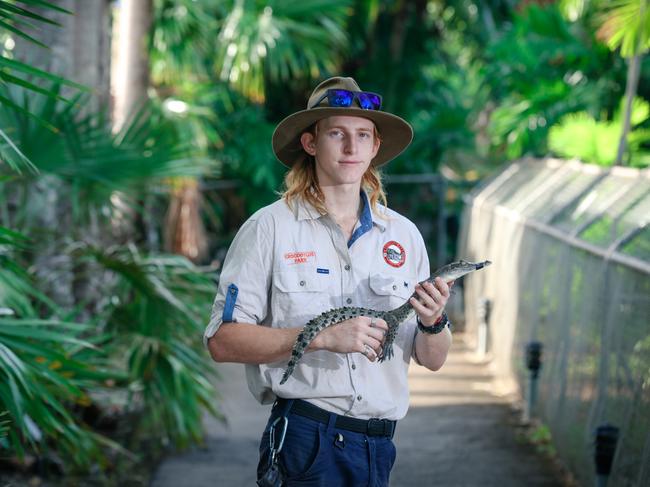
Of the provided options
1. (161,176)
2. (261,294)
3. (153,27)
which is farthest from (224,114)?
(261,294)

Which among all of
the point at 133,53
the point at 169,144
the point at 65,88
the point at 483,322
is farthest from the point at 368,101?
the point at 483,322

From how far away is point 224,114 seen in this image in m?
17.7

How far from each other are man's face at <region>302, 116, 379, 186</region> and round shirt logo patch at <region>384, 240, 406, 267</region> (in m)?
0.25

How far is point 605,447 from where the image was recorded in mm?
5496

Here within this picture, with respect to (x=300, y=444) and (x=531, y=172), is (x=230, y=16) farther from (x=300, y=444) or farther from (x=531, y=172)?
(x=300, y=444)

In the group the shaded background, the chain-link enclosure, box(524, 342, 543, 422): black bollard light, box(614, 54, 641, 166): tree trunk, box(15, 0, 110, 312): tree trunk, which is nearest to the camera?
the shaded background

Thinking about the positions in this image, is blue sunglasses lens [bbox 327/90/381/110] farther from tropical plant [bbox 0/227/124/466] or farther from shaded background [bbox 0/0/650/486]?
tropical plant [bbox 0/227/124/466]

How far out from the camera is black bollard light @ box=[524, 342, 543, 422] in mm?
8484

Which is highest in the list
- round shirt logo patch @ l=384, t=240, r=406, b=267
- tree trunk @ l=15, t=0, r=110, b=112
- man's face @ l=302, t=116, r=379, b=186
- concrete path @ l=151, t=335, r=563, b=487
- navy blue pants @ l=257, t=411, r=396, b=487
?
tree trunk @ l=15, t=0, r=110, b=112

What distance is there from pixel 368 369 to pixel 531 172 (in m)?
9.42

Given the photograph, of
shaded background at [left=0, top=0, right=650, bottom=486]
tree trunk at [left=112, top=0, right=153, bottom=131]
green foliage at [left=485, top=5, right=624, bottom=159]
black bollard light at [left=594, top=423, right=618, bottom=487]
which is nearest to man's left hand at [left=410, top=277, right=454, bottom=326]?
shaded background at [left=0, top=0, right=650, bottom=486]

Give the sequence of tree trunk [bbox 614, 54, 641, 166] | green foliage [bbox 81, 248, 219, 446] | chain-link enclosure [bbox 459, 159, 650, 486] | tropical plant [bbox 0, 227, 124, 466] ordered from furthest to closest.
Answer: tree trunk [bbox 614, 54, 641, 166]
green foliage [bbox 81, 248, 219, 446]
chain-link enclosure [bbox 459, 159, 650, 486]
tropical plant [bbox 0, 227, 124, 466]

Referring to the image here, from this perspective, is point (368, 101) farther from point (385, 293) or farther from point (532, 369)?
point (532, 369)

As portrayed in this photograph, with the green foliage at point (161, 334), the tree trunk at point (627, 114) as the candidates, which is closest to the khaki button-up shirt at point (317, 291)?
the green foliage at point (161, 334)
